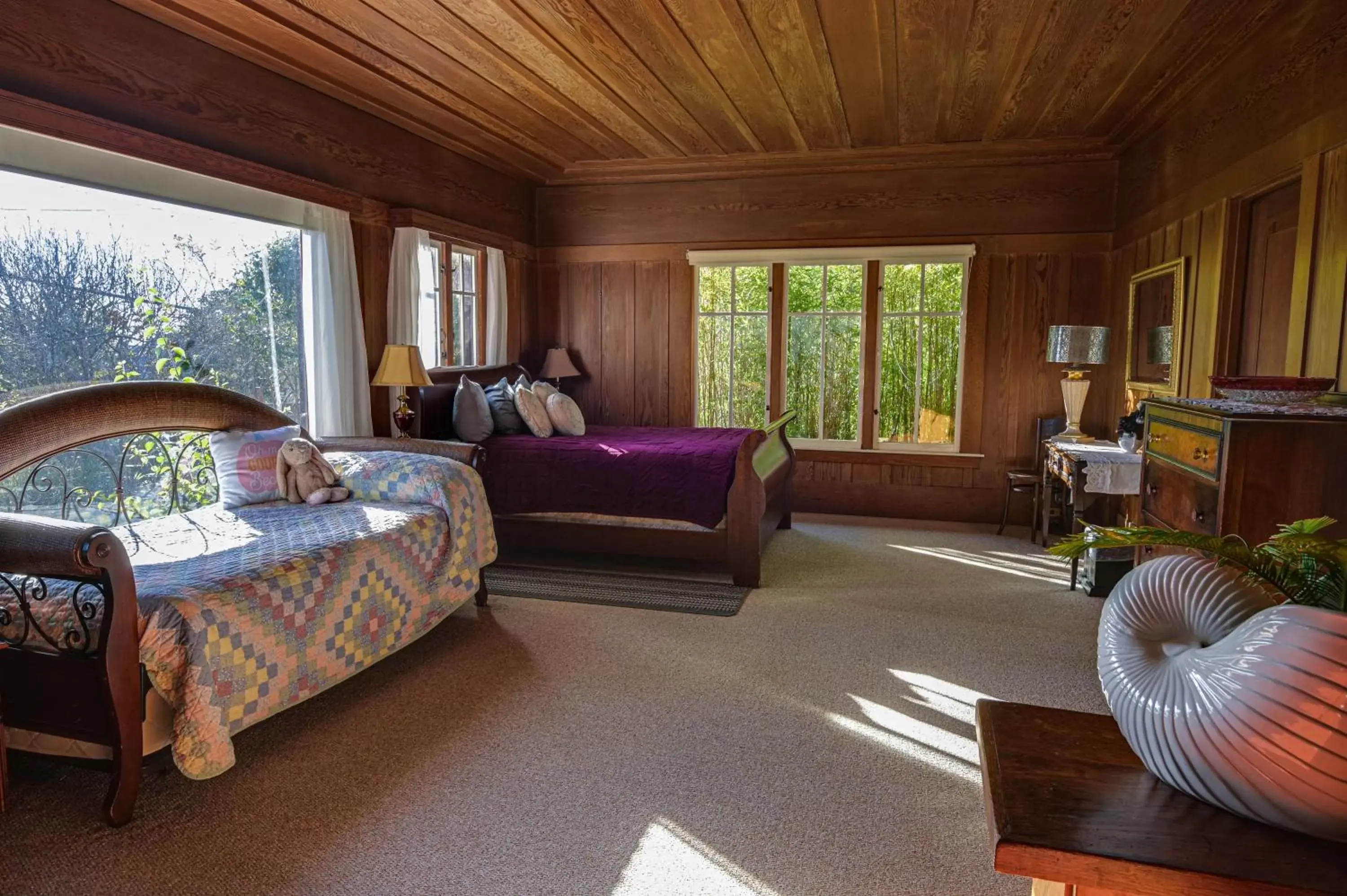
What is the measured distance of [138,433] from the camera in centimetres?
324

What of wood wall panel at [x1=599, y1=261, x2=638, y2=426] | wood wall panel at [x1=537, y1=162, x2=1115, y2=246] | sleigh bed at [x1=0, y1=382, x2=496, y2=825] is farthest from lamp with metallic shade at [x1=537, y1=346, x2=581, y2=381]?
sleigh bed at [x1=0, y1=382, x2=496, y2=825]

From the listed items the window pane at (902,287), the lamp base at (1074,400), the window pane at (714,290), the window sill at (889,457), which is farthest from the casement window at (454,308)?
the lamp base at (1074,400)

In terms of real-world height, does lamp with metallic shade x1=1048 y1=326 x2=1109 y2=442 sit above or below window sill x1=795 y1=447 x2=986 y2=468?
above

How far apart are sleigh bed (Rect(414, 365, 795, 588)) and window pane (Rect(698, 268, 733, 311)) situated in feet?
5.76

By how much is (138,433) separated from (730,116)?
3.55 meters

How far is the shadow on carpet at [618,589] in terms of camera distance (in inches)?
161

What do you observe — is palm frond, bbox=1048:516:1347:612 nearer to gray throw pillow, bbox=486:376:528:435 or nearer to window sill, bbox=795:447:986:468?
gray throw pillow, bbox=486:376:528:435

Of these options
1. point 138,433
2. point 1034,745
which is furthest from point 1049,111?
point 138,433

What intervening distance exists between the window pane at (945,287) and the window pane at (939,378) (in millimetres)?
88

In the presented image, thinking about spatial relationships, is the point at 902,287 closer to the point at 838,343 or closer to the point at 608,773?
the point at 838,343

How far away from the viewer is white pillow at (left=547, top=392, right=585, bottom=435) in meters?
5.28

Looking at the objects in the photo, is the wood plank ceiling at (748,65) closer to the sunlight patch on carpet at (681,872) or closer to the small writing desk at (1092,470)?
the small writing desk at (1092,470)

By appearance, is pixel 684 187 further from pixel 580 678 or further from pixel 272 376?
pixel 580 678

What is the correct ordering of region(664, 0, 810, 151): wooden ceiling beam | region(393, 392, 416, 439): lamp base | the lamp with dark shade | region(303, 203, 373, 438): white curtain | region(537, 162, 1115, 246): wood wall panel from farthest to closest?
the lamp with dark shade, region(537, 162, 1115, 246): wood wall panel, region(393, 392, 416, 439): lamp base, region(303, 203, 373, 438): white curtain, region(664, 0, 810, 151): wooden ceiling beam
